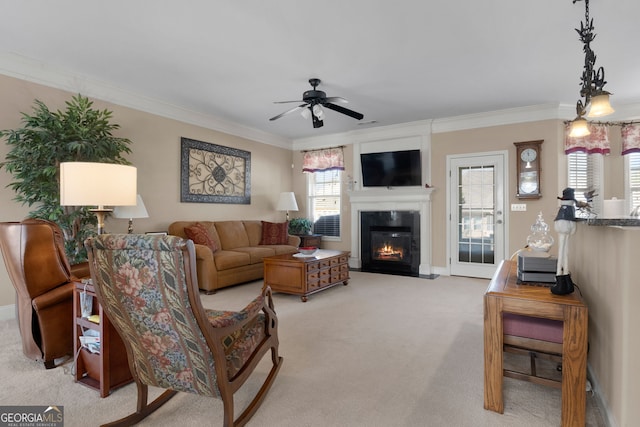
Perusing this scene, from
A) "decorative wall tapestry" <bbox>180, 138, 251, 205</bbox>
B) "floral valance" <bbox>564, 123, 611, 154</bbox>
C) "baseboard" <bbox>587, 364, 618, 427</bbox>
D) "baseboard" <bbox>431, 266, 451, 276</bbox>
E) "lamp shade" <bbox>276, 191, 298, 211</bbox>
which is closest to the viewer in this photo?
"baseboard" <bbox>587, 364, 618, 427</bbox>

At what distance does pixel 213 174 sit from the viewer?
5598 millimetres

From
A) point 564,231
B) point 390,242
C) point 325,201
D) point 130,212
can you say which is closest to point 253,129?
point 325,201

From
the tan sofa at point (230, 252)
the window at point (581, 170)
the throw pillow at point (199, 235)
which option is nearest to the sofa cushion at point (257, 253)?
the tan sofa at point (230, 252)

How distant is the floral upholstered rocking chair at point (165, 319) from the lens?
4.39 ft

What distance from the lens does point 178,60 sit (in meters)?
3.49

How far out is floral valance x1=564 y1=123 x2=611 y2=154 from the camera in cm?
482

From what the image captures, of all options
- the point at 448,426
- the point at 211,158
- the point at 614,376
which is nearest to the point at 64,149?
the point at 211,158

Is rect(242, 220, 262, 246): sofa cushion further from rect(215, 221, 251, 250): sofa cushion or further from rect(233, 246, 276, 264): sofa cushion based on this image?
rect(233, 246, 276, 264): sofa cushion

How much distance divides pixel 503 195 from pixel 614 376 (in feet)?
13.4

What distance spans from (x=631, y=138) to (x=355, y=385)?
5280mm

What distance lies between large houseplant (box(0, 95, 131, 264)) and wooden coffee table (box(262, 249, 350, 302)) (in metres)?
1.97

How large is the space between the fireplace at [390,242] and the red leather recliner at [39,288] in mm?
4634

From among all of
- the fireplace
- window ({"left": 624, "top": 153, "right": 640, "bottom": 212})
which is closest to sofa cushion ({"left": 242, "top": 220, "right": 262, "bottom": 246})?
the fireplace

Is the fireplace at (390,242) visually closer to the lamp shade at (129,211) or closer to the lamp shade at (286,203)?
the lamp shade at (286,203)
